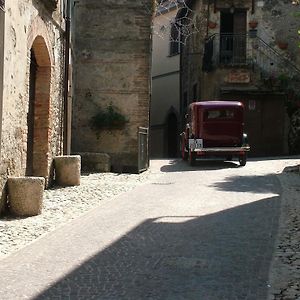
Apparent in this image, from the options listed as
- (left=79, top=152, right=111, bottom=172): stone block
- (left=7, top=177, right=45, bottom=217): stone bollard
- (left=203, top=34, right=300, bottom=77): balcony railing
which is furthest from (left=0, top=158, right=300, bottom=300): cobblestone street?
(left=203, top=34, right=300, bottom=77): balcony railing

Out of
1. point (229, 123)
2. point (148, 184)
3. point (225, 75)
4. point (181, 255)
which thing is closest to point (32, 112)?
point (148, 184)

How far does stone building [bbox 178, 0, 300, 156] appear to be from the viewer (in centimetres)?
2350

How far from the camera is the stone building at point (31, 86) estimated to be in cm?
841

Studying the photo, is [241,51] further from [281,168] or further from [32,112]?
[32,112]

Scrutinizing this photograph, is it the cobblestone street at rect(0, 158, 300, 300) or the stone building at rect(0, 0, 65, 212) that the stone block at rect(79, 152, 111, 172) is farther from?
the cobblestone street at rect(0, 158, 300, 300)

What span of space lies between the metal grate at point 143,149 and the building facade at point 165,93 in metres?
13.4

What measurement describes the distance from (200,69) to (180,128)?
500cm

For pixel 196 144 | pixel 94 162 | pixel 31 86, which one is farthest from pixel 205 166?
pixel 31 86

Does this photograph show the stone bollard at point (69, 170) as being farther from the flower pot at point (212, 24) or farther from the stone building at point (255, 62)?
the flower pot at point (212, 24)

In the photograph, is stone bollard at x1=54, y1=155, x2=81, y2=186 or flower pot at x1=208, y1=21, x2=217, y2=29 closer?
stone bollard at x1=54, y1=155, x2=81, y2=186

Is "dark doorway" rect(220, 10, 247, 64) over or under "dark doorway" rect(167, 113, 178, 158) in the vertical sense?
over

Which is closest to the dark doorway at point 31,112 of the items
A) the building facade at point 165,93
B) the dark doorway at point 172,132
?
the building facade at point 165,93

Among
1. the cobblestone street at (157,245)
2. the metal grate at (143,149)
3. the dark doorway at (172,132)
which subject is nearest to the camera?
the cobblestone street at (157,245)

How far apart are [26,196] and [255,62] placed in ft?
58.1
